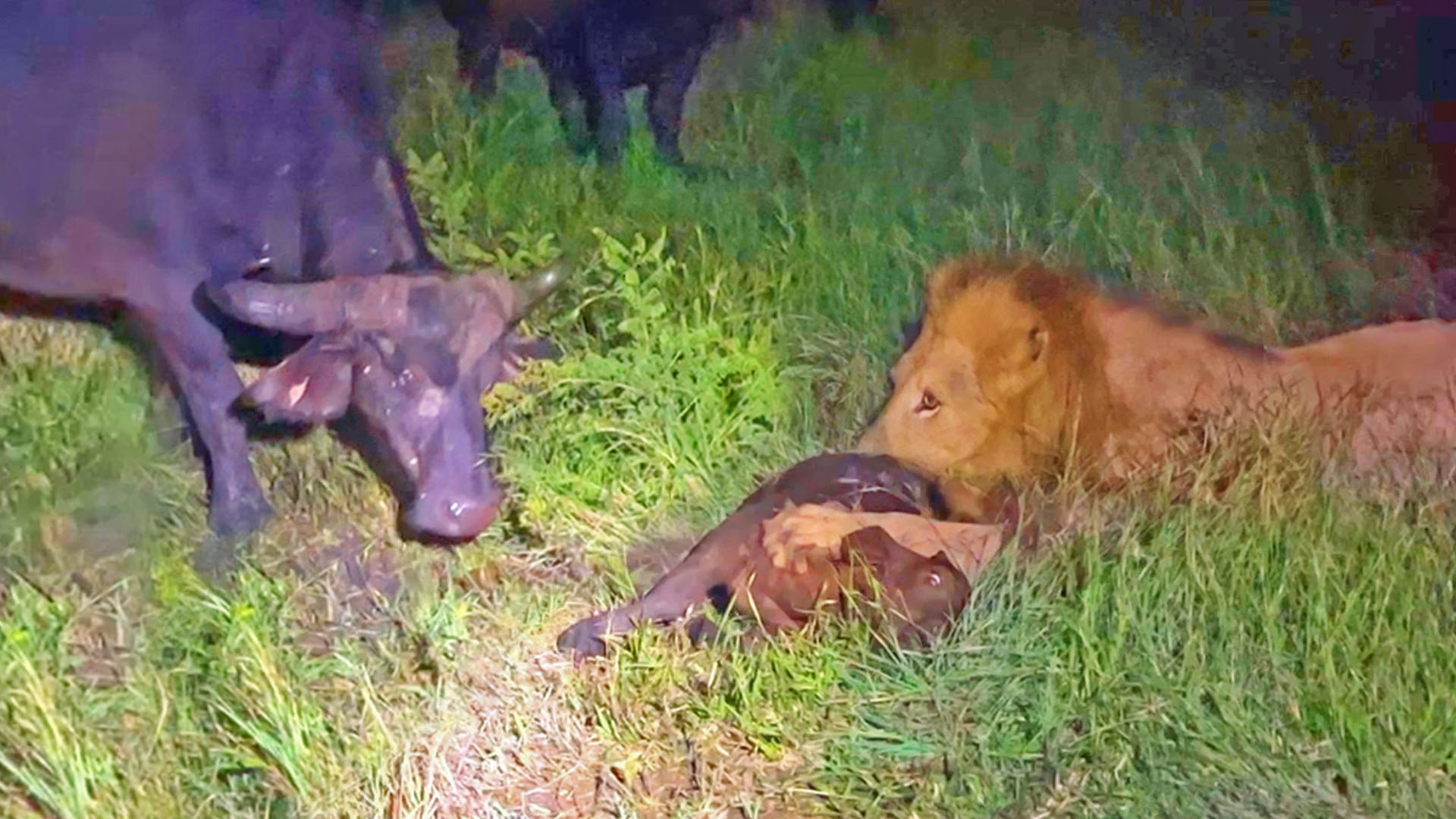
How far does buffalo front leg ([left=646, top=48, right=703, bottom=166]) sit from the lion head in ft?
1.89

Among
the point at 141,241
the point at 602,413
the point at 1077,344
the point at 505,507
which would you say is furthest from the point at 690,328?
the point at 141,241

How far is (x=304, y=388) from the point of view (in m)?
2.54

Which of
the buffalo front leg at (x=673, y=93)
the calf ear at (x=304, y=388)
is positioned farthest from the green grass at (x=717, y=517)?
the calf ear at (x=304, y=388)

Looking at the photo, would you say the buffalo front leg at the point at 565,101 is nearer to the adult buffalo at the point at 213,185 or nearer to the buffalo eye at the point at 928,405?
the adult buffalo at the point at 213,185

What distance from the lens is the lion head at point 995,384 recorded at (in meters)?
2.69

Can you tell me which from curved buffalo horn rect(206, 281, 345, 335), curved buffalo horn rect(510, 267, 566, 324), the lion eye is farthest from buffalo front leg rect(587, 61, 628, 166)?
the lion eye

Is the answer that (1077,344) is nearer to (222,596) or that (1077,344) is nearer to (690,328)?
(690,328)

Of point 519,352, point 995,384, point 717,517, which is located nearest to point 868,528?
point 717,517

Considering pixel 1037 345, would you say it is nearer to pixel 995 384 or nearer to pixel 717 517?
pixel 995 384

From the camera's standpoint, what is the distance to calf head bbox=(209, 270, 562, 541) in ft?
8.43

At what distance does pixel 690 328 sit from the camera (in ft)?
8.98

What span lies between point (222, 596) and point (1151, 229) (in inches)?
68.8

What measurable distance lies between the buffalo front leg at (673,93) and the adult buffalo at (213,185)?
373 mm

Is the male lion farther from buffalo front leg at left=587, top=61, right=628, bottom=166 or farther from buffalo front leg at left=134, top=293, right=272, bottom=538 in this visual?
buffalo front leg at left=134, top=293, right=272, bottom=538
